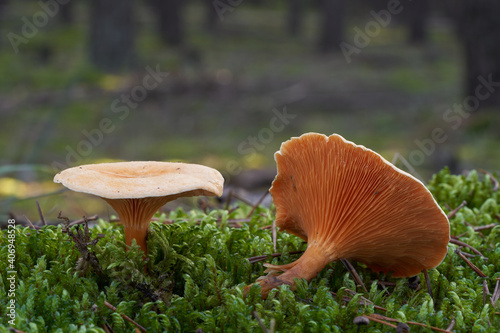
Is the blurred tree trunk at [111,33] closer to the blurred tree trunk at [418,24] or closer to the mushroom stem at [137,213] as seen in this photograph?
the mushroom stem at [137,213]

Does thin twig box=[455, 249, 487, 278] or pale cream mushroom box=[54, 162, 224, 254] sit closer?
pale cream mushroom box=[54, 162, 224, 254]

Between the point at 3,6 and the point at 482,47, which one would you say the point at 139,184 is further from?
the point at 3,6

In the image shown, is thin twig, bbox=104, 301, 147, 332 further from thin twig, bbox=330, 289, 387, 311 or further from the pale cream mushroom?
thin twig, bbox=330, 289, 387, 311
